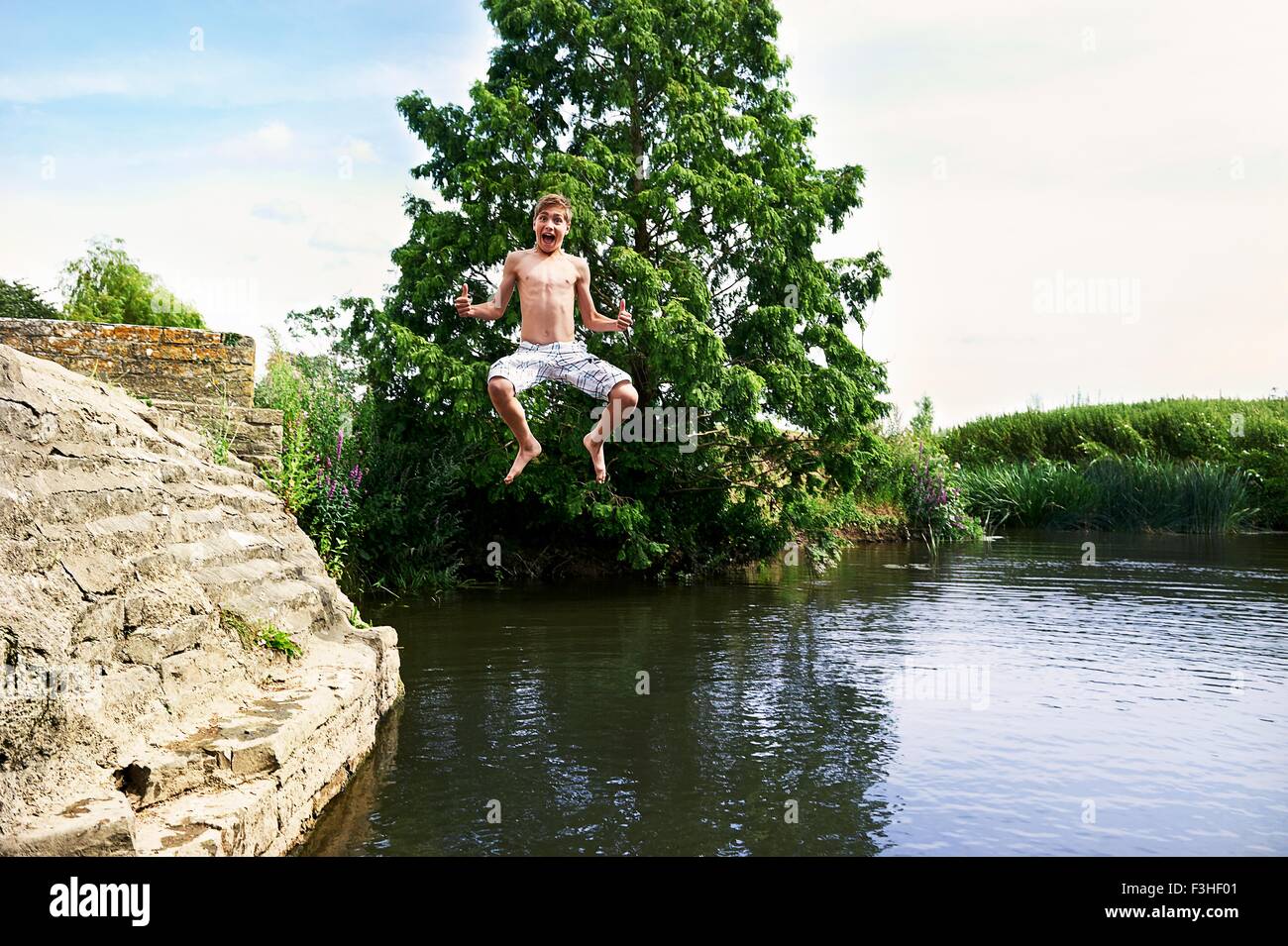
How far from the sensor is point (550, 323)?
14.6 ft

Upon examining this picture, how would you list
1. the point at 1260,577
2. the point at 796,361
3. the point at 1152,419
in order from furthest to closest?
the point at 1152,419
the point at 1260,577
the point at 796,361

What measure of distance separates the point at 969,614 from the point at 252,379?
8730 millimetres

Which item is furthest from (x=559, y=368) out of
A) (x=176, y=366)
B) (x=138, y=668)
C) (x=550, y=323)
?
(x=176, y=366)

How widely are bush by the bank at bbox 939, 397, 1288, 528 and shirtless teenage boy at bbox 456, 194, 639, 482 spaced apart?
24.3 m

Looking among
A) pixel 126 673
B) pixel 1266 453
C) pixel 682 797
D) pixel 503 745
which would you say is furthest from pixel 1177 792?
pixel 1266 453

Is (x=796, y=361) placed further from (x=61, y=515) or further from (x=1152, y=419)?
(x=1152, y=419)

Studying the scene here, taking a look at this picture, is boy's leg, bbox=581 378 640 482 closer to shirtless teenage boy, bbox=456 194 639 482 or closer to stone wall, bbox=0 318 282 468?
shirtless teenage boy, bbox=456 194 639 482

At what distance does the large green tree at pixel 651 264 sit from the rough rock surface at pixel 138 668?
19.6 ft

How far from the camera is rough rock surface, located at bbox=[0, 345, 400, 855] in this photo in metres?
4.58

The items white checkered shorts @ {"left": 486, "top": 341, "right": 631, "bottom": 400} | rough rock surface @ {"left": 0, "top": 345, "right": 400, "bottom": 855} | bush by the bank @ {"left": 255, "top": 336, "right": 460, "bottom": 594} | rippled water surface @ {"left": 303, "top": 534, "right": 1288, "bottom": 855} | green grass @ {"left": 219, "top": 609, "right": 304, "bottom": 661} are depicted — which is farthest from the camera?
bush by the bank @ {"left": 255, "top": 336, "right": 460, "bottom": 594}

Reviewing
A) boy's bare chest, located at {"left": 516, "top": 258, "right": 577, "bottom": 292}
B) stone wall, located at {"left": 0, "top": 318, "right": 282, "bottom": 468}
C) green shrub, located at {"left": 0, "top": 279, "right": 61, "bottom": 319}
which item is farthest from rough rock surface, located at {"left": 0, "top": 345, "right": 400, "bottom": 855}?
green shrub, located at {"left": 0, "top": 279, "right": 61, "bottom": 319}

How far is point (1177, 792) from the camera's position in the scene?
19.9 ft

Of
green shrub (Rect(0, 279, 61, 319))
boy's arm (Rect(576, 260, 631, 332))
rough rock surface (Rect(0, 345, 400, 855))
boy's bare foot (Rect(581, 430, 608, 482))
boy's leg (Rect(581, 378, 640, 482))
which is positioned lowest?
rough rock surface (Rect(0, 345, 400, 855))

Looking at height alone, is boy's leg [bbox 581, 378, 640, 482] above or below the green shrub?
below
